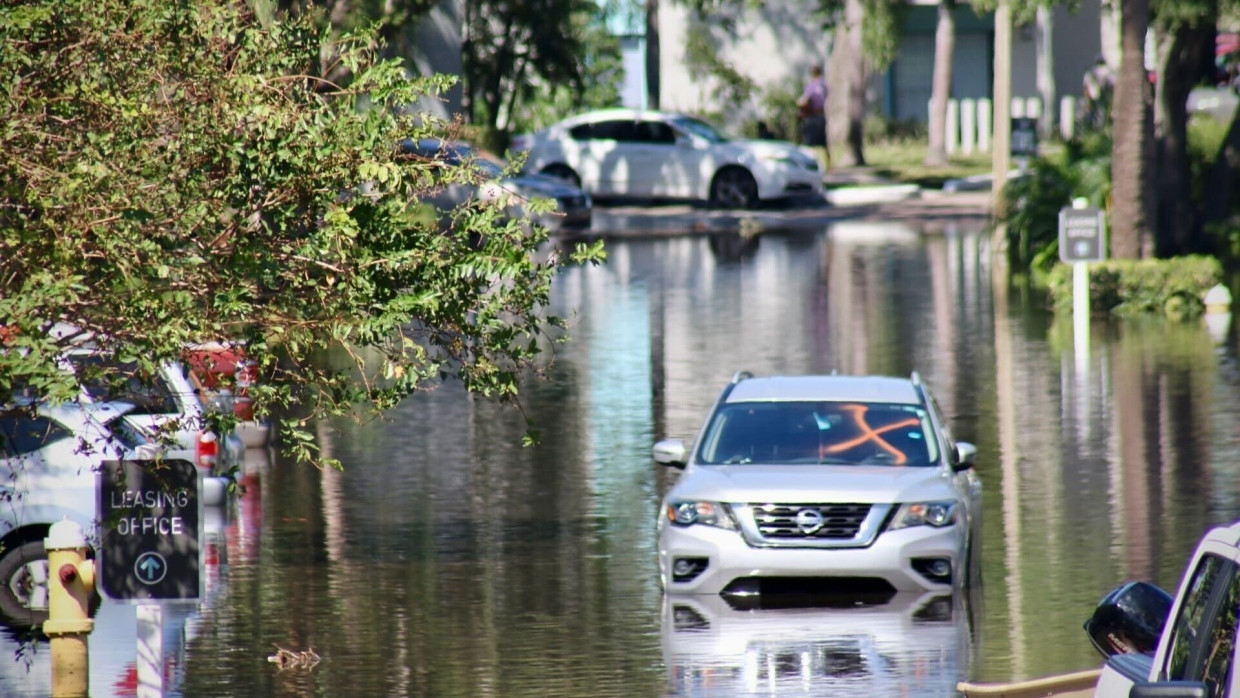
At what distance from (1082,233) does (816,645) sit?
13581 mm

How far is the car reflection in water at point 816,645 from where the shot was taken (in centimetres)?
1062

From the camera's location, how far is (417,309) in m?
8.27

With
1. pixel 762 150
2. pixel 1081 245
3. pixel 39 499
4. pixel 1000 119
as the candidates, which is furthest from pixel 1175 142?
pixel 39 499

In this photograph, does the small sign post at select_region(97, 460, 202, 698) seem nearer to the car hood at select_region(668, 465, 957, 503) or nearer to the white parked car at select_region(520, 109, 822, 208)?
the car hood at select_region(668, 465, 957, 503)

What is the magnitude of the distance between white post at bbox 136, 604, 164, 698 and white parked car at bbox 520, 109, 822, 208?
33.5 m

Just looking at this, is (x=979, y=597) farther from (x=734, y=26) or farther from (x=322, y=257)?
(x=734, y=26)

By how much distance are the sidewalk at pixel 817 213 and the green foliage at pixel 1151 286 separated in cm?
1267

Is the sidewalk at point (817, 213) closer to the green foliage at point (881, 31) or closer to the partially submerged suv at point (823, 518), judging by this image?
the green foliage at point (881, 31)

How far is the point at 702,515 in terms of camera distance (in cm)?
1260

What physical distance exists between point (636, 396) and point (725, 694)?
10.8 meters

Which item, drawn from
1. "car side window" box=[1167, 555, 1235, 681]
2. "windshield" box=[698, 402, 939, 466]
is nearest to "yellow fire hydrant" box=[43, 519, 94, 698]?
"car side window" box=[1167, 555, 1235, 681]

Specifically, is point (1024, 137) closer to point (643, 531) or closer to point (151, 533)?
point (643, 531)

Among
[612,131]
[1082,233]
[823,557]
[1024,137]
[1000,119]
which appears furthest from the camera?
[1024,137]

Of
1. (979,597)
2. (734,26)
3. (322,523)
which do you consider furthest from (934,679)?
(734,26)
